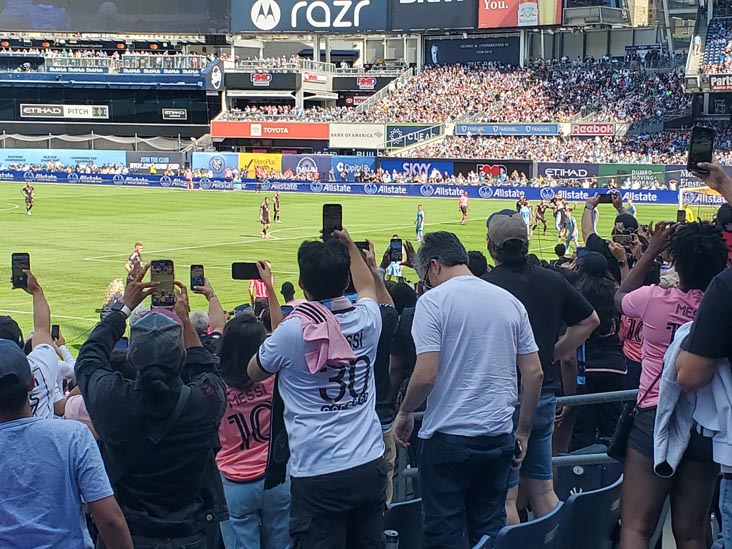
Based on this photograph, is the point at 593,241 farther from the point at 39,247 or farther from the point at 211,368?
the point at 39,247

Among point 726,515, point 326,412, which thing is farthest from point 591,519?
point 326,412

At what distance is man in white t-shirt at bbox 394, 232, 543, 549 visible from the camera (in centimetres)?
520

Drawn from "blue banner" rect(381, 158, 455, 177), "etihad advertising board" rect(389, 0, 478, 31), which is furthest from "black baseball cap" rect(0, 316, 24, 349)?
"etihad advertising board" rect(389, 0, 478, 31)

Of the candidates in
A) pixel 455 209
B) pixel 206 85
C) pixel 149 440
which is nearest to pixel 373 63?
pixel 206 85

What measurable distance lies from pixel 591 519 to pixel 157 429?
2353 millimetres

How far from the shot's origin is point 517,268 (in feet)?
19.8

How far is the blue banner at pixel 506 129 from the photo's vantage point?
66500 mm

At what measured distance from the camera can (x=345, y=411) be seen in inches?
192

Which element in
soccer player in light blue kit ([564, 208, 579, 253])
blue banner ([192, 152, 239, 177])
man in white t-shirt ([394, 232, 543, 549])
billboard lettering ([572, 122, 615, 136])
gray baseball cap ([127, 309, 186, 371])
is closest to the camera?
gray baseball cap ([127, 309, 186, 371])

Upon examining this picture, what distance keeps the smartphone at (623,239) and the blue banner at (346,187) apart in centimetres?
4064

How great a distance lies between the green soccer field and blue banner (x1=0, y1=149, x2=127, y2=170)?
559 inches

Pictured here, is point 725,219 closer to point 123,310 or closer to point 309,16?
point 123,310

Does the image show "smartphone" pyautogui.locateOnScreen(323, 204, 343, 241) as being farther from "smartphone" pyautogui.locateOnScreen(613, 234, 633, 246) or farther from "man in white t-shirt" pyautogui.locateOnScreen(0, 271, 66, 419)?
"smartphone" pyautogui.locateOnScreen(613, 234, 633, 246)

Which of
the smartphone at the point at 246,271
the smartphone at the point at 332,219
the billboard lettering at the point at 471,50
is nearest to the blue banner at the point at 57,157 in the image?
the billboard lettering at the point at 471,50
